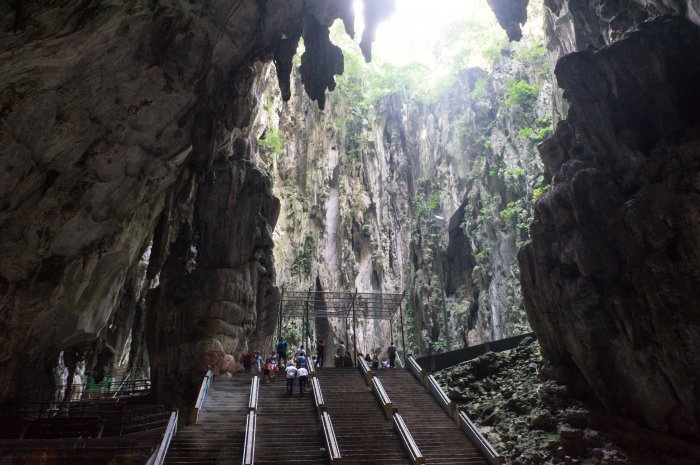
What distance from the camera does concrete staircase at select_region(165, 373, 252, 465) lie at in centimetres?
1087

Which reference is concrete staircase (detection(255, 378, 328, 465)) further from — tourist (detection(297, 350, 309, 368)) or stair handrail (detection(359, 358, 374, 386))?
stair handrail (detection(359, 358, 374, 386))

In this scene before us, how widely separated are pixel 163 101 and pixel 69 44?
432 cm

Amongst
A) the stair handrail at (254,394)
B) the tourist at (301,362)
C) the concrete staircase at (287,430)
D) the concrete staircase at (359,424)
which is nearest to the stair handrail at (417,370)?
the concrete staircase at (359,424)

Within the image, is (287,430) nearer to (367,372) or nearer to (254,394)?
(254,394)

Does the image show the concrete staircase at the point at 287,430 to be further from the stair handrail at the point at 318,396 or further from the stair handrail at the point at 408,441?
the stair handrail at the point at 408,441

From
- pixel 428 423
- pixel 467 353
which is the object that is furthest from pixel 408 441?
pixel 467 353

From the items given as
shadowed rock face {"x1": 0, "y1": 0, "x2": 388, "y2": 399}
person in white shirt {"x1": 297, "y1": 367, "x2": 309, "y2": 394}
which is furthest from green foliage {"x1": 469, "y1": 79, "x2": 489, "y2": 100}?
person in white shirt {"x1": 297, "y1": 367, "x2": 309, "y2": 394}

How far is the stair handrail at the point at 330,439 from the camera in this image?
1067 cm

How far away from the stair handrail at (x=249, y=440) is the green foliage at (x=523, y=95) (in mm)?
29180

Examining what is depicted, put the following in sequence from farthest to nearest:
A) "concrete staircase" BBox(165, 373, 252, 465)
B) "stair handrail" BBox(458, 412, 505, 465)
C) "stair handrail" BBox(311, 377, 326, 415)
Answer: "stair handrail" BBox(311, 377, 326, 415)
"stair handrail" BBox(458, 412, 505, 465)
"concrete staircase" BBox(165, 373, 252, 465)

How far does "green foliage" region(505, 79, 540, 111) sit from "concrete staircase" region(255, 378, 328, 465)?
26.8 metres

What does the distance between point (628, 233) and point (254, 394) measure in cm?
1195

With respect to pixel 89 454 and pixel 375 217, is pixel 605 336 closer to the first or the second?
pixel 89 454

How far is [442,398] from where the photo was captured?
15.0m
